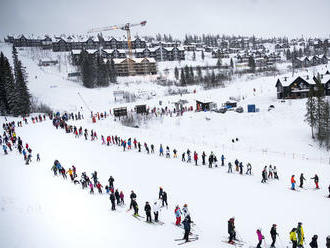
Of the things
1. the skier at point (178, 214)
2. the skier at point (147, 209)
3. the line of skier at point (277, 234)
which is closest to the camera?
the line of skier at point (277, 234)

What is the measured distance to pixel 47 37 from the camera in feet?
433

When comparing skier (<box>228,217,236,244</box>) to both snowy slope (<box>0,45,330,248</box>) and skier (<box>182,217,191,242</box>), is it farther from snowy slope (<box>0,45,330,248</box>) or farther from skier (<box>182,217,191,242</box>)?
skier (<box>182,217,191,242</box>)

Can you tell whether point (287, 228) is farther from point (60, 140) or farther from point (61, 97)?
point (61, 97)

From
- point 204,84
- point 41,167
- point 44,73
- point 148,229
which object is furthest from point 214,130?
point 44,73

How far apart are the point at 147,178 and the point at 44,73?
8530 cm

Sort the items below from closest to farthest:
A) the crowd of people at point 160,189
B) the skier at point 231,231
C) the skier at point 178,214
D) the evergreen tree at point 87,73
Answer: the crowd of people at point 160,189 → the skier at point 231,231 → the skier at point 178,214 → the evergreen tree at point 87,73

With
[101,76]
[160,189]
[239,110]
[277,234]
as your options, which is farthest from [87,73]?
[277,234]

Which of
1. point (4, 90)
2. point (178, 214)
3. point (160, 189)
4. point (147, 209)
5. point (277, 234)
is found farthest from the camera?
point (4, 90)

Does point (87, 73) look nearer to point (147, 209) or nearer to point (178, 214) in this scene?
point (147, 209)

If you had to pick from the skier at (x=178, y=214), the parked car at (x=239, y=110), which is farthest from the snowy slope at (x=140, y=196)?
the parked car at (x=239, y=110)

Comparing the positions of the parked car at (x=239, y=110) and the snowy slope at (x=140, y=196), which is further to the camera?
the parked car at (x=239, y=110)

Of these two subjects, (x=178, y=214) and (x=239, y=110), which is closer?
→ (x=178, y=214)

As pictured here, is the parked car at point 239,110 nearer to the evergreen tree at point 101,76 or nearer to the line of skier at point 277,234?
the line of skier at point 277,234

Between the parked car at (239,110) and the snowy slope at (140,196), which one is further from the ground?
the parked car at (239,110)
